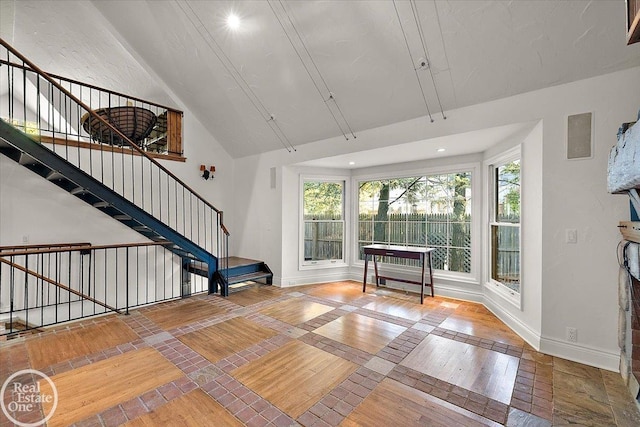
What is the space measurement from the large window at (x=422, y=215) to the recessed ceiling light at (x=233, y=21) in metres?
3.55

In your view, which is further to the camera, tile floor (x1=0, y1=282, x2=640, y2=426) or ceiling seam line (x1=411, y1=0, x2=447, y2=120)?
ceiling seam line (x1=411, y1=0, x2=447, y2=120)

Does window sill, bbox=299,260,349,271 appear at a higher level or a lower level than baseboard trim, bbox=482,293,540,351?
higher

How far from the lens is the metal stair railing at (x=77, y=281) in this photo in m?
4.01

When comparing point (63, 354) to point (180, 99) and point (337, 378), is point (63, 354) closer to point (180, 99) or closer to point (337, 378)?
point (337, 378)

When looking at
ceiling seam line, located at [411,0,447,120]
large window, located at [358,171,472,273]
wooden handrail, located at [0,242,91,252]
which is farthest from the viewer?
large window, located at [358,171,472,273]

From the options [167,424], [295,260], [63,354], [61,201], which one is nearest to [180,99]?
[61,201]

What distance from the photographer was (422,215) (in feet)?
17.1

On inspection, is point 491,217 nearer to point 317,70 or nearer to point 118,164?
point 317,70

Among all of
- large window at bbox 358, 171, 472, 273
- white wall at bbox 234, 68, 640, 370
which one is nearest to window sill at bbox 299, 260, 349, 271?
A: large window at bbox 358, 171, 472, 273

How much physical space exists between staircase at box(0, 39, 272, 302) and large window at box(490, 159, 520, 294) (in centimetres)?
398

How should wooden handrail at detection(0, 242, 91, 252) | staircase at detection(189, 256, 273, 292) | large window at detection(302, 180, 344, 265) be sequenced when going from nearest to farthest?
wooden handrail at detection(0, 242, 91, 252) → staircase at detection(189, 256, 273, 292) → large window at detection(302, 180, 344, 265)

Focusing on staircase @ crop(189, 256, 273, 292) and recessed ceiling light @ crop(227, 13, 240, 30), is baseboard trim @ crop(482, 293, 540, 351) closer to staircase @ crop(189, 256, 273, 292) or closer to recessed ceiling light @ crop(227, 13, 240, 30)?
staircase @ crop(189, 256, 273, 292)

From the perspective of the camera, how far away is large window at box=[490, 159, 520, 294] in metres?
3.70

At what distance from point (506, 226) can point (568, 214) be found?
1.14m
